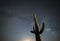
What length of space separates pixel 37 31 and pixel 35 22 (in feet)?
2.35

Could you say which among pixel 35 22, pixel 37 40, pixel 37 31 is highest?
pixel 35 22

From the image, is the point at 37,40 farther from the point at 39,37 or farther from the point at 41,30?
the point at 41,30

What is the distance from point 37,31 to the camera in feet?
28.3

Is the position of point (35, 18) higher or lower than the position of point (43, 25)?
higher

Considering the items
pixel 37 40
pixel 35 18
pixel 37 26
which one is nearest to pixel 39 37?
pixel 37 40

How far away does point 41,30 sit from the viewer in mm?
8508

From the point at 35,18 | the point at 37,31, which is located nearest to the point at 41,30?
the point at 37,31

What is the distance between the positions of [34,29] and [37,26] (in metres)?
0.36

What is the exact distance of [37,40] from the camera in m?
8.61

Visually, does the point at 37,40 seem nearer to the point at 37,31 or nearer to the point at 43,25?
the point at 37,31

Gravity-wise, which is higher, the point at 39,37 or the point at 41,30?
the point at 41,30

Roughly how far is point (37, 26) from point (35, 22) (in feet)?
1.15

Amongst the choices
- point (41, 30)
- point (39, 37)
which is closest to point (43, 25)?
point (41, 30)

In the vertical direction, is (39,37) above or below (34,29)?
below
